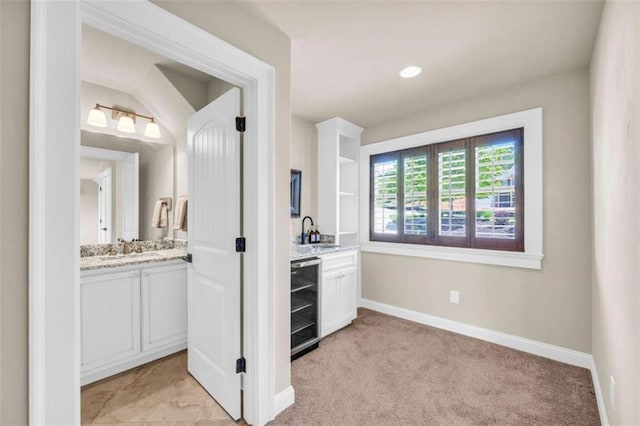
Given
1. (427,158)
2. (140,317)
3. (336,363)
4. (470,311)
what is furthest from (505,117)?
(140,317)

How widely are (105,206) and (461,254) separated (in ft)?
11.4

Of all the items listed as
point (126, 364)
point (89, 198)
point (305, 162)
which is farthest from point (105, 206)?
point (305, 162)

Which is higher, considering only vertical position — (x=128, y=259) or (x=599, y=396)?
(x=128, y=259)

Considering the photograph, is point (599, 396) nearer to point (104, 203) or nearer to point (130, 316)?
point (130, 316)

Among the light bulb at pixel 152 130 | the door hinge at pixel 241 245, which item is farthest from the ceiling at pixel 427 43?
the light bulb at pixel 152 130

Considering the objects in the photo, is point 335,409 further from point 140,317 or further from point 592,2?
point 592,2

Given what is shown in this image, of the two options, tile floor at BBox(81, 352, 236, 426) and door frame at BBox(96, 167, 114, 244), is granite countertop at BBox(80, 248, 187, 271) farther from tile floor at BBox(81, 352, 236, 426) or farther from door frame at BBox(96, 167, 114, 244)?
tile floor at BBox(81, 352, 236, 426)

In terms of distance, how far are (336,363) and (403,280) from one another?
1.40 metres

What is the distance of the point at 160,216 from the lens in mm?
2943

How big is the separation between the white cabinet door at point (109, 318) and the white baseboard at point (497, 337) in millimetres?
2588

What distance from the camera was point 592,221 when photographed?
221 cm

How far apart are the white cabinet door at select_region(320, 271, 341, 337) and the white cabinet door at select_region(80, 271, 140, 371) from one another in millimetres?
1544

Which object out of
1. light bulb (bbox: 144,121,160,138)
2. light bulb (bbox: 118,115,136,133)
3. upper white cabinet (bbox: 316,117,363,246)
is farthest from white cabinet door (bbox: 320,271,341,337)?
light bulb (bbox: 118,115,136,133)

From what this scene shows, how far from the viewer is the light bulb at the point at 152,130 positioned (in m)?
2.88
